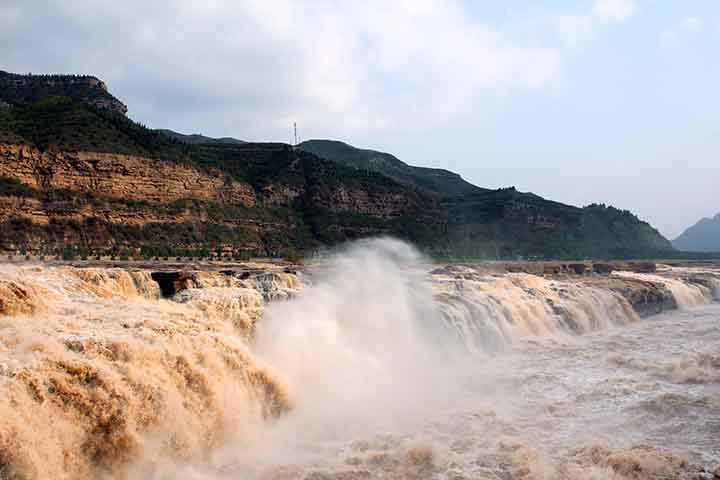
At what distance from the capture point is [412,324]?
19.8 metres

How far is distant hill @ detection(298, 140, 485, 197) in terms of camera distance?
132 metres

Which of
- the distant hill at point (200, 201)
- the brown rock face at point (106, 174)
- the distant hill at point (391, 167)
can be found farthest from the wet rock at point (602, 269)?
the distant hill at point (391, 167)

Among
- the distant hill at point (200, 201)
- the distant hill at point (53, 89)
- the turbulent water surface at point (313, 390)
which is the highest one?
the distant hill at point (53, 89)

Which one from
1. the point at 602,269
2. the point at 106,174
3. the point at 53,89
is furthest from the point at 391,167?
the point at 106,174

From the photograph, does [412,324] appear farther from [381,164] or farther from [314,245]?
[381,164]

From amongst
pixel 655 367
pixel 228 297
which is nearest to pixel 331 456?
→ pixel 228 297

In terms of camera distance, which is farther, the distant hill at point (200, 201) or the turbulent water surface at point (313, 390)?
the distant hill at point (200, 201)

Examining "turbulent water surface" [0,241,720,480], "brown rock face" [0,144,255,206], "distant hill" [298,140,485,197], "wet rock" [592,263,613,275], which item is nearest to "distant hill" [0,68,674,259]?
"brown rock face" [0,144,255,206]

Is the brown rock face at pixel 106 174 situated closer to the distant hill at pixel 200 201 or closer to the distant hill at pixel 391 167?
the distant hill at pixel 200 201

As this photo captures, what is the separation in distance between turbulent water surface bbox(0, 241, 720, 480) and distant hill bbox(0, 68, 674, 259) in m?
22.9

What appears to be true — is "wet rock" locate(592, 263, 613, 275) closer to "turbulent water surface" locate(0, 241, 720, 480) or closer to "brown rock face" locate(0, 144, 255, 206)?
"turbulent water surface" locate(0, 241, 720, 480)

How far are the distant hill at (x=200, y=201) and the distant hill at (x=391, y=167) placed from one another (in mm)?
32749

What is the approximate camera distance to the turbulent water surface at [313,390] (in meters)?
8.15

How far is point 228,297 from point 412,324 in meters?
7.56
